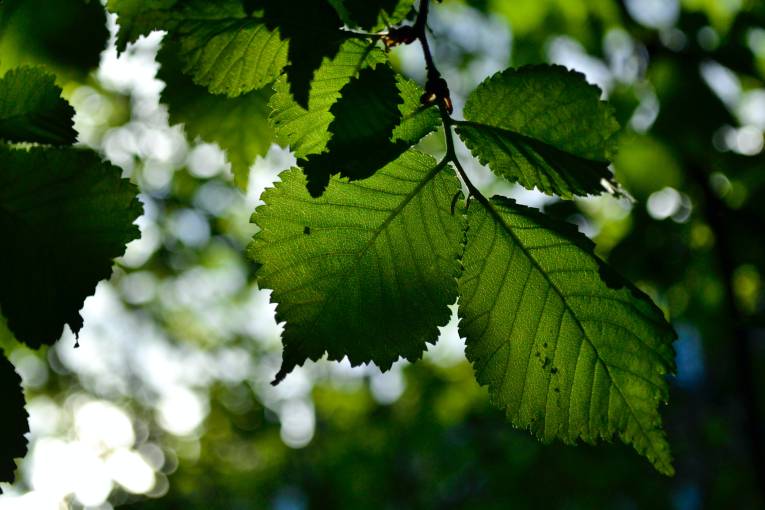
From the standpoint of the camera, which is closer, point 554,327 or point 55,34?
point 554,327

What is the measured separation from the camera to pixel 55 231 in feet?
2.08

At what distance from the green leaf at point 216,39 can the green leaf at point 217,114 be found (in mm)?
317

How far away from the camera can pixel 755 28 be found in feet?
7.14

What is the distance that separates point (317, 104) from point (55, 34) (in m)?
0.55

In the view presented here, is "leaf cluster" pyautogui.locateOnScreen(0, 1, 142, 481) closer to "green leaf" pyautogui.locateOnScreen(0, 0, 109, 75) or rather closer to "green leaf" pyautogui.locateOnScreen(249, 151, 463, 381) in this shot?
"green leaf" pyautogui.locateOnScreen(249, 151, 463, 381)

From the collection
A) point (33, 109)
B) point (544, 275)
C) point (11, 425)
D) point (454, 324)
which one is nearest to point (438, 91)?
point (544, 275)

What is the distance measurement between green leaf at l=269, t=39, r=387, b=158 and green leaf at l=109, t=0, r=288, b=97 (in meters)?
0.03

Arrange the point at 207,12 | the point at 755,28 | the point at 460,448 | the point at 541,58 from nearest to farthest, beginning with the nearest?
1. the point at 207,12
2. the point at 755,28
3. the point at 541,58
4. the point at 460,448

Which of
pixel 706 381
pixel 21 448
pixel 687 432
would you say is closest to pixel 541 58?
pixel 21 448

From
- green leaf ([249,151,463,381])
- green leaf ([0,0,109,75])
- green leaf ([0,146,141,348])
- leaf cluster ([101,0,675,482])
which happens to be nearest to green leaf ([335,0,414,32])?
leaf cluster ([101,0,675,482])

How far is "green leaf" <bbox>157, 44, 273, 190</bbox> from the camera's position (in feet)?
3.16

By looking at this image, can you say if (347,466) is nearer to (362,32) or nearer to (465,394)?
(465,394)

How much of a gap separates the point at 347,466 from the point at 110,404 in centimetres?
558

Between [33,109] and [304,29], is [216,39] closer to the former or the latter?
[304,29]
